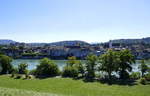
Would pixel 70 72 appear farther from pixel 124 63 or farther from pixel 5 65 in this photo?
pixel 5 65

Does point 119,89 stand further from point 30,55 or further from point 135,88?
point 30,55

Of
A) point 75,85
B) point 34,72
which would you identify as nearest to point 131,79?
point 75,85

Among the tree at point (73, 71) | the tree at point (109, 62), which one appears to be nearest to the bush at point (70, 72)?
the tree at point (73, 71)

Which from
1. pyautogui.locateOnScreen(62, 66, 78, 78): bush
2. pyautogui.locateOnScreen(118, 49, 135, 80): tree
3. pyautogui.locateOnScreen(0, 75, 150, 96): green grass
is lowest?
pyautogui.locateOnScreen(0, 75, 150, 96): green grass

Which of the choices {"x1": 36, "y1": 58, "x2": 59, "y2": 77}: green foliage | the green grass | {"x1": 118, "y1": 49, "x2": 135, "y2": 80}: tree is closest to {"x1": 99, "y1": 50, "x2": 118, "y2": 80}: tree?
{"x1": 118, "y1": 49, "x2": 135, "y2": 80}: tree

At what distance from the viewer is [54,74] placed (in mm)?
41656

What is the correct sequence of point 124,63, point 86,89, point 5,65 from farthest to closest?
point 5,65, point 124,63, point 86,89

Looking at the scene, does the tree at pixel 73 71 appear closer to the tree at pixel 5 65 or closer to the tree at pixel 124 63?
the tree at pixel 124 63

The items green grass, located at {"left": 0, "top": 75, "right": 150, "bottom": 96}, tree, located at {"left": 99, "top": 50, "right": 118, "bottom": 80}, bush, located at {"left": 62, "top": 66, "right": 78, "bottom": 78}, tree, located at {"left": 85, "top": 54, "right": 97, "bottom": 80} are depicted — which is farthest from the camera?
bush, located at {"left": 62, "top": 66, "right": 78, "bottom": 78}

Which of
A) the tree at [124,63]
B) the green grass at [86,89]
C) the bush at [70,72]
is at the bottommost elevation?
the green grass at [86,89]

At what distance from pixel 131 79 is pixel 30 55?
80962 mm

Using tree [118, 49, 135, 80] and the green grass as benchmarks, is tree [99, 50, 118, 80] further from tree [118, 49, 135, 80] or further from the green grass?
the green grass

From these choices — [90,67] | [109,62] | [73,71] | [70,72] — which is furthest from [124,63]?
[70,72]

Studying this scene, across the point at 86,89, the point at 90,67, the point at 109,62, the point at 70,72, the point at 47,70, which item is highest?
the point at 109,62
